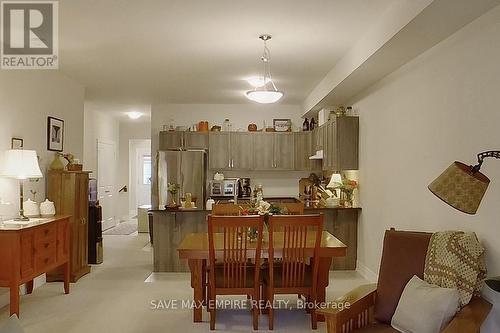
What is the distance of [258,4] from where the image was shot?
11.1ft

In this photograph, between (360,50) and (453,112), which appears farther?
(360,50)

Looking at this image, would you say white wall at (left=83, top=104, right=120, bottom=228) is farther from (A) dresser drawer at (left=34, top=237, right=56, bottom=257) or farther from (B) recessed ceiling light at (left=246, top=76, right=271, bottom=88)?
(A) dresser drawer at (left=34, top=237, right=56, bottom=257)

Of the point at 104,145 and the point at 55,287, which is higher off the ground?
the point at 104,145

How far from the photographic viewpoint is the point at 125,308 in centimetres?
433

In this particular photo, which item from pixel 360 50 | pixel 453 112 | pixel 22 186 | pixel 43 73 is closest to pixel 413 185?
pixel 453 112

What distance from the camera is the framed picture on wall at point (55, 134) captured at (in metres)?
5.46

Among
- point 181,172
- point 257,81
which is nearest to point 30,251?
point 181,172

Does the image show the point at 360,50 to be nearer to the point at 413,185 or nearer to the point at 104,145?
the point at 413,185

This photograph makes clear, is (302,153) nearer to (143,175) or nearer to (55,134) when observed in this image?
(55,134)

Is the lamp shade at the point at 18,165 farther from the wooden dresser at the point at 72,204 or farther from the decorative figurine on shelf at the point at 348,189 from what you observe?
the decorative figurine on shelf at the point at 348,189

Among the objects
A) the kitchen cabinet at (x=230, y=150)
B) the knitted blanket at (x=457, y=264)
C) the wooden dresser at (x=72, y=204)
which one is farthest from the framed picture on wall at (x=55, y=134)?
the knitted blanket at (x=457, y=264)

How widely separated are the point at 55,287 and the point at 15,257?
4.69 feet

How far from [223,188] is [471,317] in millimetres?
5961

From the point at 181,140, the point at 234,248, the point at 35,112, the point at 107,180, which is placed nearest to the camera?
the point at 234,248
